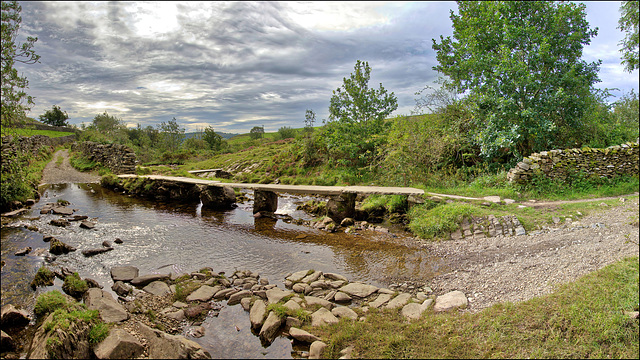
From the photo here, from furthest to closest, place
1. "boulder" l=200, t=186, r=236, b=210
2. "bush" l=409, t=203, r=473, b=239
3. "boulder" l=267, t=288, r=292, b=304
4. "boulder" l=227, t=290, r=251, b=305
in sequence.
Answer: "boulder" l=200, t=186, r=236, b=210 < "bush" l=409, t=203, r=473, b=239 < "boulder" l=227, t=290, r=251, b=305 < "boulder" l=267, t=288, r=292, b=304

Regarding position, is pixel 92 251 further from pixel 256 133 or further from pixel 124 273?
pixel 256 133

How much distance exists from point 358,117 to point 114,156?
67.4 ft

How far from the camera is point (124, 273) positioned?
7.07 metres

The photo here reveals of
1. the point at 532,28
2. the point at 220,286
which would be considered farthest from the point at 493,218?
the point at 532,28

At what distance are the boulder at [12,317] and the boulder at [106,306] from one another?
0.85 meters

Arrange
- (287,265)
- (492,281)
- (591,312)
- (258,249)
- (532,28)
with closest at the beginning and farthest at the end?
(591,312) → (492,281) → (287,265) → (258,249) → (532,28)

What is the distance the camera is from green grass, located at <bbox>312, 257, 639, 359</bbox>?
350 cm

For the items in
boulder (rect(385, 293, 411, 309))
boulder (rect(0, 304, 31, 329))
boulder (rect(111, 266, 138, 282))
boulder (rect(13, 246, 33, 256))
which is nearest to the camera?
boulder (rect(0, 304, 31, 329))

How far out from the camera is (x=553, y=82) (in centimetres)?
1184

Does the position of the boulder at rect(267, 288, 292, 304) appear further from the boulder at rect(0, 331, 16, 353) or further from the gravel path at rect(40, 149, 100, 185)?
the gravel path at rect(40, 149, 100, 185)

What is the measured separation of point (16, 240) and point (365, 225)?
37.4ft

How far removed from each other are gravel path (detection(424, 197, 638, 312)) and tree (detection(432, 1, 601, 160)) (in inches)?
245

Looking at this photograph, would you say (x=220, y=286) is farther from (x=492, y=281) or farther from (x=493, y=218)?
(x=493, y=218)

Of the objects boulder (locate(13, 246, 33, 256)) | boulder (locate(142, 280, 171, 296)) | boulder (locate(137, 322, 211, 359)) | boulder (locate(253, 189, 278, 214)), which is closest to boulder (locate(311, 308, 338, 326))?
boulder (locate(137, 322, 211, 359))
